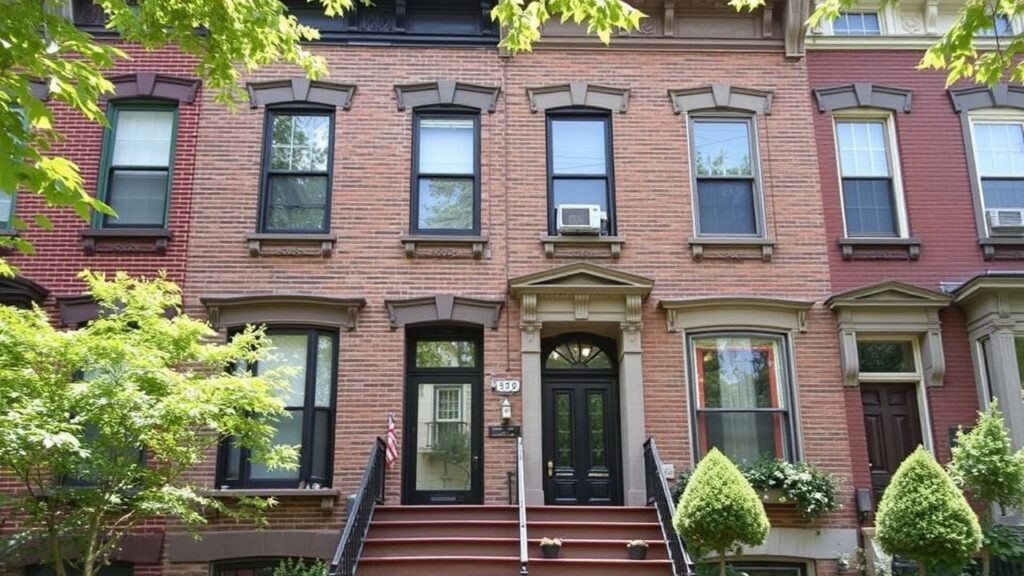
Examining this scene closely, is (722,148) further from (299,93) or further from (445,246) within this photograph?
(299,93)

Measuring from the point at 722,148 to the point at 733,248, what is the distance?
5.15 ft

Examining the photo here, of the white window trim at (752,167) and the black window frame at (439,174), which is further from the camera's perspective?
the white window trim at (752,167)

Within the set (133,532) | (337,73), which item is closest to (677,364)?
(337,73)

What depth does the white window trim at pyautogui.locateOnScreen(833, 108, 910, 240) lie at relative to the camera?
11.5 meters

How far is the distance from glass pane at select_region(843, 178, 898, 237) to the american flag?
22.1 ft

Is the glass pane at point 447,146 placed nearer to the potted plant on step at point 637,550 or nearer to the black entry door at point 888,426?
the potted plant on step at point 637,550

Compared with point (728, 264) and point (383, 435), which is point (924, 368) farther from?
point (383, 435)

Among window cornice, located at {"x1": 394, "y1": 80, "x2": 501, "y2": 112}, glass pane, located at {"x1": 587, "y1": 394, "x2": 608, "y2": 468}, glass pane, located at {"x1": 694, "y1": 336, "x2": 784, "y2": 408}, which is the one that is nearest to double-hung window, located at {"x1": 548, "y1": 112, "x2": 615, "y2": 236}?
window cornice, located at {"x1": 394, "y1": 80, "x2": 501, "y2": 112}

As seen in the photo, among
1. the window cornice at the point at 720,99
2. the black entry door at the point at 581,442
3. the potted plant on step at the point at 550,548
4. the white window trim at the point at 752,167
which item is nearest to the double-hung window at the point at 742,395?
the black entry door at the point at 581,442

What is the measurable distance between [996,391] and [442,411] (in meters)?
7.14

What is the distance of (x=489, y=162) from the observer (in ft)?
38.1

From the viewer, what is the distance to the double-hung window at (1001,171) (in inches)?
449

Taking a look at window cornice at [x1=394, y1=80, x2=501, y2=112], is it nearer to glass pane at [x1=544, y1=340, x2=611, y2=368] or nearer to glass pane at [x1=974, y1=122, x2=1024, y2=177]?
glass pane at [x1=544, y1=340, x2=611, y2=368]

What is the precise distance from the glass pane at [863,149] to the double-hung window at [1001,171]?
128cm
